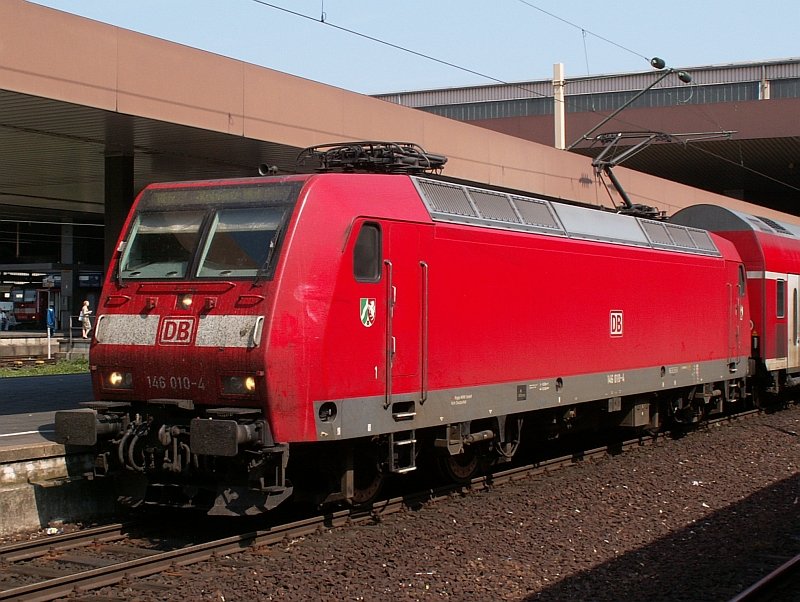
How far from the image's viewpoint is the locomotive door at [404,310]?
951 centimetres

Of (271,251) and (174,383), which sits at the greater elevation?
(271,251)

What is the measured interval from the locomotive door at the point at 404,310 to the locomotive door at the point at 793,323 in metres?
12.6

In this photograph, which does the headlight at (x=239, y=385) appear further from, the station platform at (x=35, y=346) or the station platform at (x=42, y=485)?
the station platform at (x=35, y=346)

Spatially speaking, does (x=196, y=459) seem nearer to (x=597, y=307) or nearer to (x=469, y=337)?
(x=469, y=337)

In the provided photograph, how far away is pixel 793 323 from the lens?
67.3 ft

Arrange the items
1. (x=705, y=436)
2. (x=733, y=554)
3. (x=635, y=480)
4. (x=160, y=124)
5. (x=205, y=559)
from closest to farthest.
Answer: (x=205, y=559) → (x=733, y=554) → (x=635, y=480) → (x=160, y=124) → (x=705, y=436)

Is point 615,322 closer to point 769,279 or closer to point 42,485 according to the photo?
point 769,279

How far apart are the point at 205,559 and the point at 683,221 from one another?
48.6ft

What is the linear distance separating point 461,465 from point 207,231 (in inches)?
162

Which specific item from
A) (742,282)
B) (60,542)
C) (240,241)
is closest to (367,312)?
(240,241)

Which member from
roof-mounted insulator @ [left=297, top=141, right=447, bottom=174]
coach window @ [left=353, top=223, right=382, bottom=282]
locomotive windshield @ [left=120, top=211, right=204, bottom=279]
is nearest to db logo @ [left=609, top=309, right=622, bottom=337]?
roof-mounted insulator @ [left=297, top=141, right=447, bottom=174]

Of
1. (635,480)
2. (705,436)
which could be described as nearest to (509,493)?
(635,480)

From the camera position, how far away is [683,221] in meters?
20.7

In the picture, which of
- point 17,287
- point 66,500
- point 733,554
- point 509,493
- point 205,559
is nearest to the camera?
point 205,559
